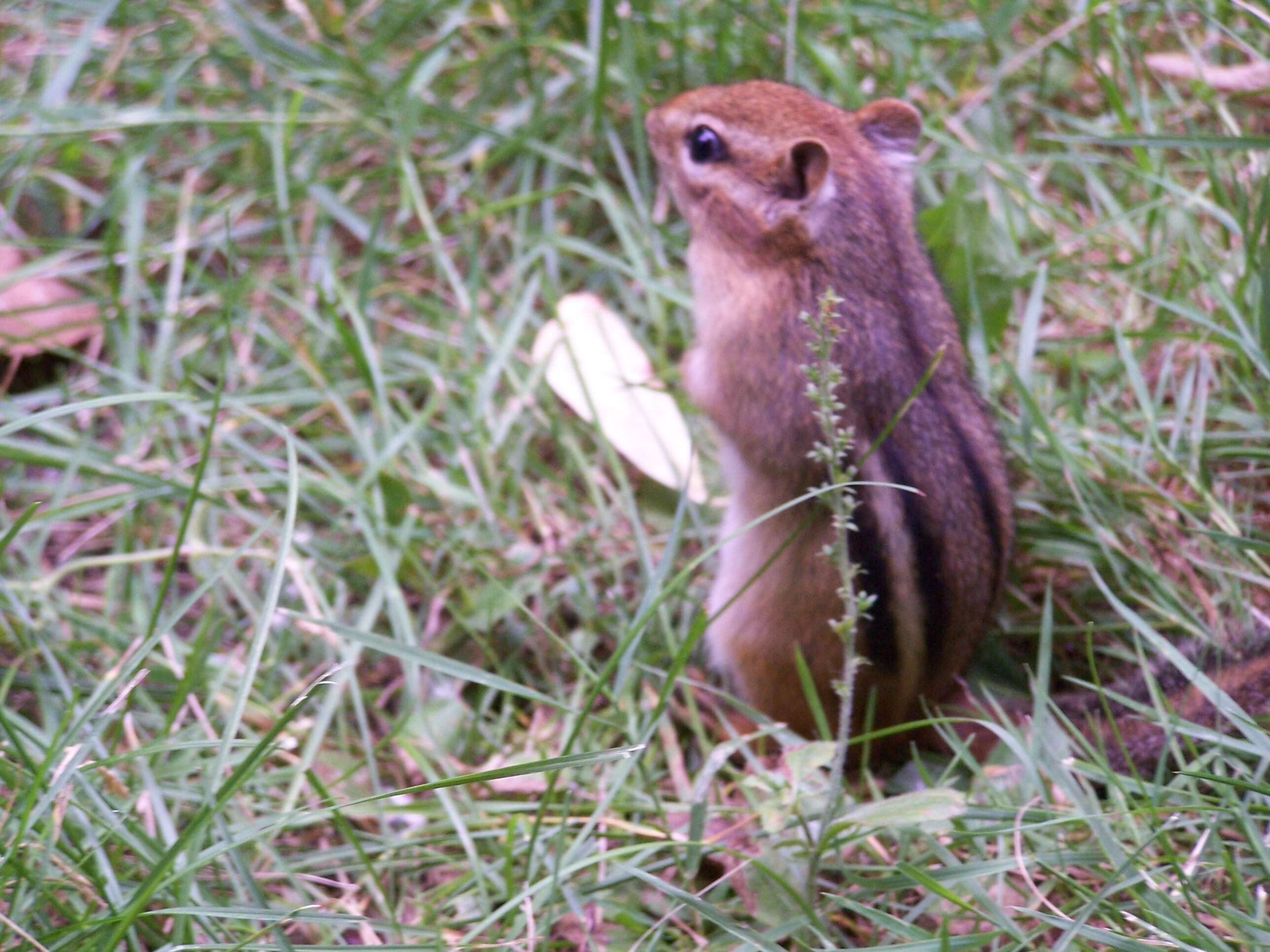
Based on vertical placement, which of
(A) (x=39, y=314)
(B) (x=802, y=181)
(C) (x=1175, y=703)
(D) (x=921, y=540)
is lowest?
(C) (x=1175, y=703)

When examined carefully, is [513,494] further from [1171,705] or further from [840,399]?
[1171,705]

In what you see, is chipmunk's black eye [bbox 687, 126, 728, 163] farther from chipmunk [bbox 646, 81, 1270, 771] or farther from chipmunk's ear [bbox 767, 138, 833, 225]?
chipmunk's ear [bbox 767, 138, 833, 225]

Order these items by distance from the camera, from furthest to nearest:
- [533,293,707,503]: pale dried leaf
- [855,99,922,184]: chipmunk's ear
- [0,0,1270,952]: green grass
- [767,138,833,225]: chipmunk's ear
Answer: [533,293,707,503]: pale dried leaf → [855,99,922,184]: chipmunk's ear → [767,138,833,225]: chipmunk's ear → [0,0,1270,952]: green grass

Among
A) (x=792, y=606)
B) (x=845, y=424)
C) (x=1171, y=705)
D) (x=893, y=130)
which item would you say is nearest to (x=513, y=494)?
(x=792, y=606)

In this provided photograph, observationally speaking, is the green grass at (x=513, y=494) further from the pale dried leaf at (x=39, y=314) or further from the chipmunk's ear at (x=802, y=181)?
the chipmunk's ear at (x=802, y=181)

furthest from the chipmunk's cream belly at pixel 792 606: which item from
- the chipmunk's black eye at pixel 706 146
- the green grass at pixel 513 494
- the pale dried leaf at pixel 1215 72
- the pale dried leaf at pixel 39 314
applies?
the pale dried leaf at pixel 39 314

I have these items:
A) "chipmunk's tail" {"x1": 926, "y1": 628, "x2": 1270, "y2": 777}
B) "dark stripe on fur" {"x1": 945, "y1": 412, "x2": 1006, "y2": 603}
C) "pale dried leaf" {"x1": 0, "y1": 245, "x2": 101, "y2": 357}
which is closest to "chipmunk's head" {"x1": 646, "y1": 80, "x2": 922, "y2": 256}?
"dark stripe on fur" {"x1": 945, "y1": 412, "x2": 1006, "y2": 603}

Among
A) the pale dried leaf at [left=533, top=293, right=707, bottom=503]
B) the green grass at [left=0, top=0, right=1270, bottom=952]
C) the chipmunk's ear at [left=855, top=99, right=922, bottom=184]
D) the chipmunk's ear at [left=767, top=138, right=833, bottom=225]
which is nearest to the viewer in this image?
the green grass at [left=0, top=0, right=1270, bottom=952]
